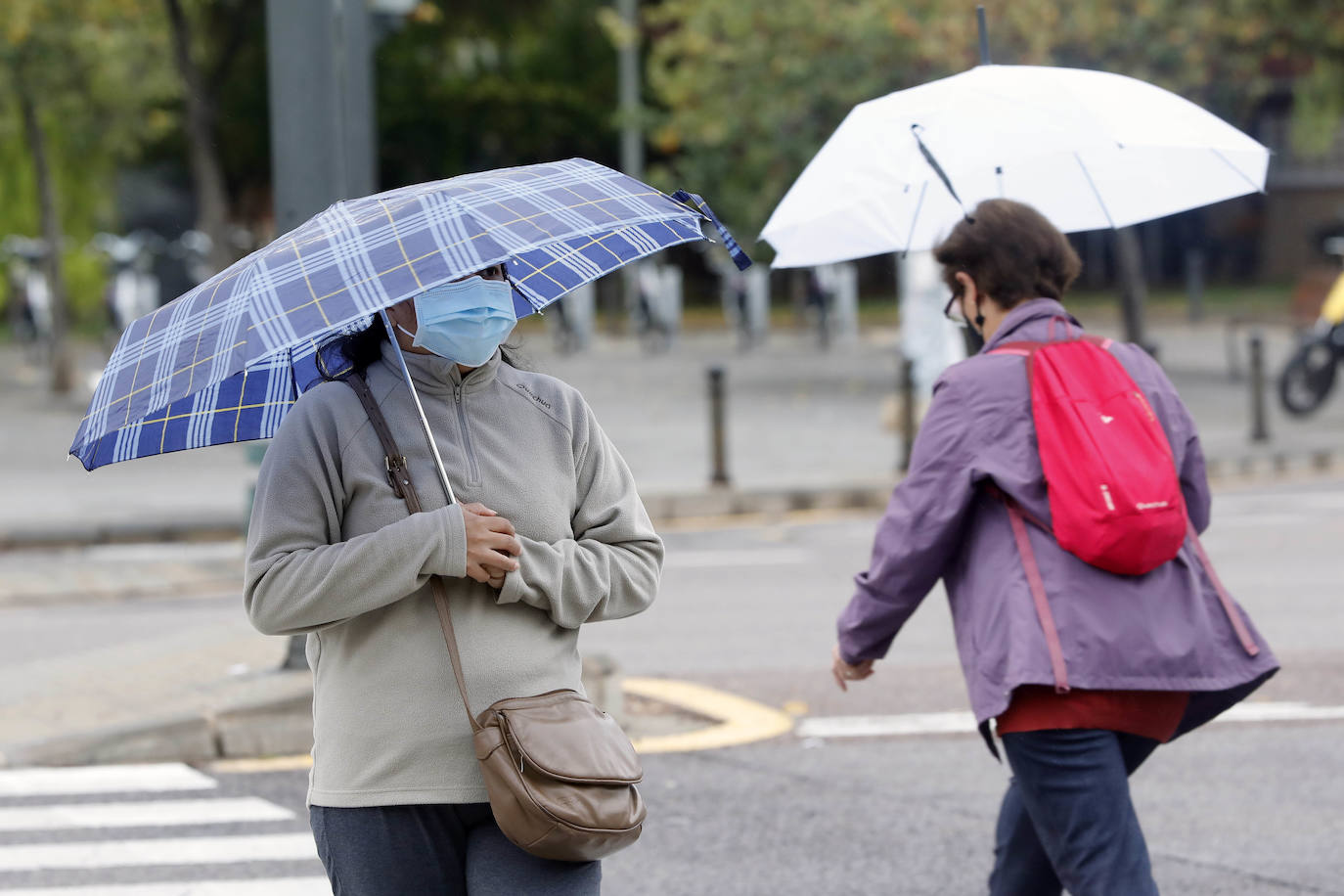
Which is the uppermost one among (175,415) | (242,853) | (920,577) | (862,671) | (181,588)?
(175,415)

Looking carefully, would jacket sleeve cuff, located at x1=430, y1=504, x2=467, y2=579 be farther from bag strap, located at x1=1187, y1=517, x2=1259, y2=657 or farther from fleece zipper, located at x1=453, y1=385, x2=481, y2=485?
bag strap, located at x1=1187, y1=517, x2=1259, y2=657

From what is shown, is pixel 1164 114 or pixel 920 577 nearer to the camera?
pixel 920 577

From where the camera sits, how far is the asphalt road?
520 cm

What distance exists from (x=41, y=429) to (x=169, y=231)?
2633 centimetres

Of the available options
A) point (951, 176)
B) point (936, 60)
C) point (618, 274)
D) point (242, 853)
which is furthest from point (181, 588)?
point (618, 274)

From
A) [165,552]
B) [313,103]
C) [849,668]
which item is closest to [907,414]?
[165,552]

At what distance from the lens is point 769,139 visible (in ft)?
81.4

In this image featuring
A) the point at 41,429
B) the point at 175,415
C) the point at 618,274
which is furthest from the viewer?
the point at 618,274

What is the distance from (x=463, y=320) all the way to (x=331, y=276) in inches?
10.1

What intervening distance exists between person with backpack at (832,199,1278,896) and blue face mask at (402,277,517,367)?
93cm

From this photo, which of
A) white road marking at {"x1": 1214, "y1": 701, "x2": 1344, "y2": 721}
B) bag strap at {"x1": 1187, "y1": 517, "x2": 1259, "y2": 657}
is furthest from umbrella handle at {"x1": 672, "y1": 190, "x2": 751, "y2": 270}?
white road marking at {"x1": 1214, "y1": 701, "x2": 1344, "y2": 721}

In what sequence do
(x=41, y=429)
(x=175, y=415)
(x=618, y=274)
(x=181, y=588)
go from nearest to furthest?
(x=175, y=415) → (x=181, y=588) → (x=41, y=429) → (x=618, y=274)

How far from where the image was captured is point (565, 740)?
281 cm

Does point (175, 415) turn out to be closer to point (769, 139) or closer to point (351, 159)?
point (351, 159)
